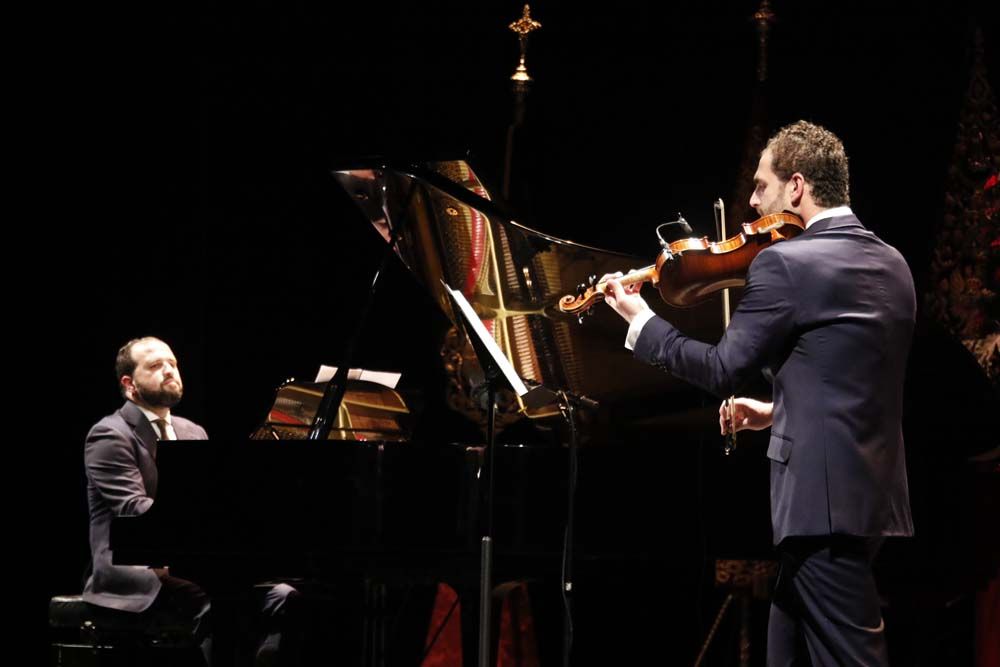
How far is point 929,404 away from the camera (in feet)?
12.3

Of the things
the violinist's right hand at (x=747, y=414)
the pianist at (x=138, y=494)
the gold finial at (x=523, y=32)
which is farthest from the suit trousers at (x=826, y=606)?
the gold finial at (x=523, y=32)

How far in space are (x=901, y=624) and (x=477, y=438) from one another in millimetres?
1978

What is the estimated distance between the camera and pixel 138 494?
14.4ft

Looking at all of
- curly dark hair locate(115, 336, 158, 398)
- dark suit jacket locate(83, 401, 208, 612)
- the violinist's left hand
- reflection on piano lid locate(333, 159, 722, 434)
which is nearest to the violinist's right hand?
the violinist's left hand

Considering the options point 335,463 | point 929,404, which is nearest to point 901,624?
point 929,404

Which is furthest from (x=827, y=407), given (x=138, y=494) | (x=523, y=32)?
(x=523, y=32)

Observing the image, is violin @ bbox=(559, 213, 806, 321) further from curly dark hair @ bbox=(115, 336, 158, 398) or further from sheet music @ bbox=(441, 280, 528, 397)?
curly dark hair @ bbox=(115, 336, 158, 398)

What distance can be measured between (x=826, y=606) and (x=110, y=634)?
2828 millimetres

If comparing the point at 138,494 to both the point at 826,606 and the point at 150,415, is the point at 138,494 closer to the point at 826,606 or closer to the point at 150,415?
the point at 150,415

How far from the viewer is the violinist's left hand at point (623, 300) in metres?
2.72

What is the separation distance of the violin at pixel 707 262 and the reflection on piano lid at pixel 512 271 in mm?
431

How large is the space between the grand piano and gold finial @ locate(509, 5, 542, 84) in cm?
182

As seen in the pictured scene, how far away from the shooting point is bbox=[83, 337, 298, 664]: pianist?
13.9 feet

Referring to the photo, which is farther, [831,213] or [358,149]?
[358,149]
